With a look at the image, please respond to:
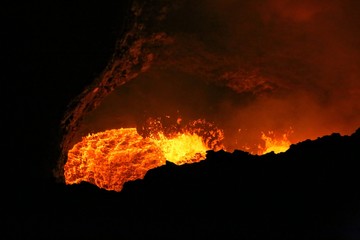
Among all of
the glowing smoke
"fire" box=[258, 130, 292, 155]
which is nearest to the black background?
the glowing smoke

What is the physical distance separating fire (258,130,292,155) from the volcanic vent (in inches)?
1.1

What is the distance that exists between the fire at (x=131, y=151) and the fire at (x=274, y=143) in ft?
4.20

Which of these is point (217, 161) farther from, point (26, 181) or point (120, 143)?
point (120, 143)

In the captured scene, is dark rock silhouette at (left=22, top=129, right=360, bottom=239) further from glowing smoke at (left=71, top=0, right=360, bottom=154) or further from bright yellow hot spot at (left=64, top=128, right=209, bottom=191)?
bright yellow hot spot at (left=64, top=128, right=209, bottom=191)

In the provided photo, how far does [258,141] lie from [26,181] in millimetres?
7816

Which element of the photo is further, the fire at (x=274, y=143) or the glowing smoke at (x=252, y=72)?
the fire at (x=274, y=143)

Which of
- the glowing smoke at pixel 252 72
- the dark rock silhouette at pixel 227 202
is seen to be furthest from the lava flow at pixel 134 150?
the dark rock silhouette at pixel 227 202

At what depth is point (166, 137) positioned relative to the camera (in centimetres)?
1166

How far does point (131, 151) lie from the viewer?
38.5 ft

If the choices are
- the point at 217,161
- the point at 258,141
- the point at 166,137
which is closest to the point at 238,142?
the point at 258,141

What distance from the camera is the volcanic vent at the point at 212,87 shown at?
816 cm

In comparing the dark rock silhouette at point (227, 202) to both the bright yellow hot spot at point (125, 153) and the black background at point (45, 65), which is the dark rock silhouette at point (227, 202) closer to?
the black background at point (45, 65)

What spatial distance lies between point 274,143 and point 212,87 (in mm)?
2349

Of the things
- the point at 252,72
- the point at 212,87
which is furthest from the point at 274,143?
the point at 212,87
